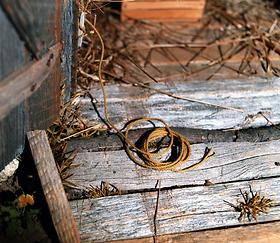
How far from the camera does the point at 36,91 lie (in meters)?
2.14

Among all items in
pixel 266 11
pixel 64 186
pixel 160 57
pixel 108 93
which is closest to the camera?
pixel 64 186

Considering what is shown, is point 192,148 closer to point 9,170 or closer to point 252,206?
point 252,206

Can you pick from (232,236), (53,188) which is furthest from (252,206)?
(53,188)

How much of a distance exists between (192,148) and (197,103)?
0.35m

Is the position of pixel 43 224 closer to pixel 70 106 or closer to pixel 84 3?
pixel 70 106

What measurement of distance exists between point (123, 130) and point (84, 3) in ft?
2.10

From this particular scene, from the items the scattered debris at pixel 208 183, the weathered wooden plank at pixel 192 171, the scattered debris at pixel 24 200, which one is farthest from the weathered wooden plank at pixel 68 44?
the scattered debris at pixel 208 183

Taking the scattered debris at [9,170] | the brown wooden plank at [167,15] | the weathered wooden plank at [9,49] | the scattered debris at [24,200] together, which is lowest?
the scattered debris at [24,200]

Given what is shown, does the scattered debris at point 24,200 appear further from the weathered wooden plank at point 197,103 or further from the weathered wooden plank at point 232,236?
the weathered wooden plank at point 197,103

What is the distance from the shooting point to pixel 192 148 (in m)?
2.57

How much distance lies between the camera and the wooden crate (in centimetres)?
351

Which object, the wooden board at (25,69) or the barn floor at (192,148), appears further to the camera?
the barn floor at (192,148)

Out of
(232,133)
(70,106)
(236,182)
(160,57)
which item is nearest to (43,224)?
(70,106)

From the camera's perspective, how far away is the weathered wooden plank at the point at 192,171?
2.39 meters
